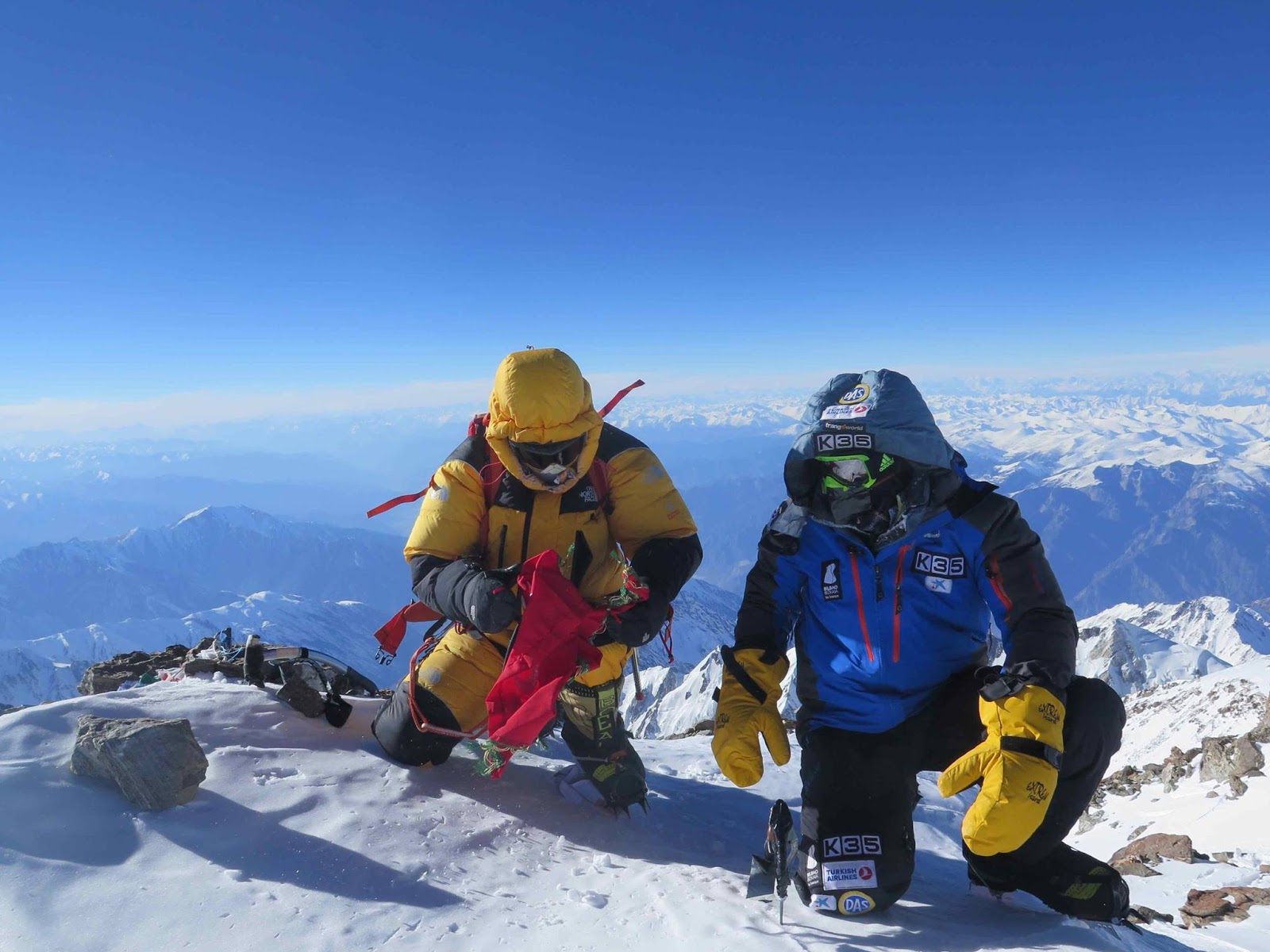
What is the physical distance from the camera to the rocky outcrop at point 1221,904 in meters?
3.76

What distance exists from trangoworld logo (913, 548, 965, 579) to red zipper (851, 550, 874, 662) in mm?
307

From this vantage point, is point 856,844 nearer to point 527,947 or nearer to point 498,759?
point 527,947

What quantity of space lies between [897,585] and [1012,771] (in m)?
1.03

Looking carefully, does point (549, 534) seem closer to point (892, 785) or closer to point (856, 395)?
point (856, 395)

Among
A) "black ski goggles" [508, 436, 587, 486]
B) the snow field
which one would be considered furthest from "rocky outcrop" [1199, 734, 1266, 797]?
"black ski goggles" [508, 436, 587, 486]

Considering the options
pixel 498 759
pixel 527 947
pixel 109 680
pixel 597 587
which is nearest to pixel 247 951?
pixel 527 947

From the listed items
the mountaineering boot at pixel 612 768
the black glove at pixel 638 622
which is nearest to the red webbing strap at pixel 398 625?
the mountaineering boot at pixel 612 768

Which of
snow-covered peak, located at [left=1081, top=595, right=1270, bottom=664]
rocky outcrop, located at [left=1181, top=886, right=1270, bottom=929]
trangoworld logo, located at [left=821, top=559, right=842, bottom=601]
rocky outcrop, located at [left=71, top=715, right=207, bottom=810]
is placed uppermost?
trangoworld logo, located at [left=821, top=559, right=842, bottom=601]

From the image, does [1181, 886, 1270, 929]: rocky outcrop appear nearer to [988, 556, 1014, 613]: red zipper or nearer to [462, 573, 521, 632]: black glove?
[988, 556, 1014, 613]: red zipper

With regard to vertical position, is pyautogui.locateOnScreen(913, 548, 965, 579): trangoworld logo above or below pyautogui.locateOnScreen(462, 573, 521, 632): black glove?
above

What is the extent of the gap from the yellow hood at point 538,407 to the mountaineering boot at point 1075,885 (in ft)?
10.9

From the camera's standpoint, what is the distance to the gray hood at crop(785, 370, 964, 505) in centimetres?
345

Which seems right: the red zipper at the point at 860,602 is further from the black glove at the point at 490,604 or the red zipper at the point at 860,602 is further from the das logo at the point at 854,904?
the black glove at the point at 490,604

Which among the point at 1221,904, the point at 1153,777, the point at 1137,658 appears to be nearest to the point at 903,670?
the point at 1221,904
